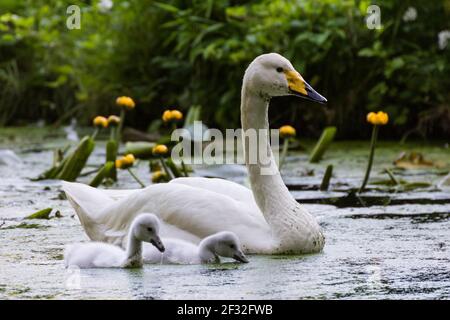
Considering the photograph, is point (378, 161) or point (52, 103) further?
point (52, 103)

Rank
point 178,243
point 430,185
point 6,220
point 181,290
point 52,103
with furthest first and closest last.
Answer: point 52,103, point 430,185, point 6,220, point 178,243, point 181,290

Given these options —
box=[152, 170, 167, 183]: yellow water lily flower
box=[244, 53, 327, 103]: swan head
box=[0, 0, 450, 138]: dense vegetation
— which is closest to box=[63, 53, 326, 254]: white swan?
box=[244, 53, 327, 103]: swan head

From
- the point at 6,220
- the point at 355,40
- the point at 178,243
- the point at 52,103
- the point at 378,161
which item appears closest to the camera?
the point at 178,243

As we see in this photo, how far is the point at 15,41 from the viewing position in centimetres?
1404

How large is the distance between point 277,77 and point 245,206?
2.11ft

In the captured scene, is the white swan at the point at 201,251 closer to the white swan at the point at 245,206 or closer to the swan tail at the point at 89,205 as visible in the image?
the white swan at the point at 245,206

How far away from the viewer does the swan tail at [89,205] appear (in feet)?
18.8

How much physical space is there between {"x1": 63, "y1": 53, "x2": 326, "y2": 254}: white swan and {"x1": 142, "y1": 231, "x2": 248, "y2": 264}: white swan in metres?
0.20

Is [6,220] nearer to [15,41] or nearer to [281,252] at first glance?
[281,252]

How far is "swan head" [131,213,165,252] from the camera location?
493 cm

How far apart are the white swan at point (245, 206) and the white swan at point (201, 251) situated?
0.65 feet

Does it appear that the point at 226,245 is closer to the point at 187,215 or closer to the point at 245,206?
the point at 187,215

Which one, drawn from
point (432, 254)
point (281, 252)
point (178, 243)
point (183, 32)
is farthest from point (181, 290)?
point (183, 32)

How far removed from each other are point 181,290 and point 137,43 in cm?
836
